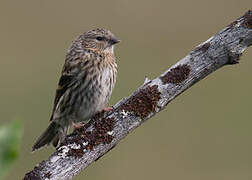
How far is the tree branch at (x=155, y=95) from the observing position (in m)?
3.84

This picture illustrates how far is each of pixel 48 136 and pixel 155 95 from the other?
1876 mm

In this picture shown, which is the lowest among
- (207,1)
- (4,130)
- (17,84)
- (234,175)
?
(4,130)

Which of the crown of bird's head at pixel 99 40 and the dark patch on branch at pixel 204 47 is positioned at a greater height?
the crown of bird's head at pixel 99 40

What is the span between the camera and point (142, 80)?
32.7 feet

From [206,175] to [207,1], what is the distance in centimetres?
578

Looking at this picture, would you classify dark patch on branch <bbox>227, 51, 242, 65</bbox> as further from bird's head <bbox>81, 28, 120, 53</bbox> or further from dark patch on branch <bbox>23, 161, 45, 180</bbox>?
bird's head <bbox>81, 28, 120, 53</bbox>

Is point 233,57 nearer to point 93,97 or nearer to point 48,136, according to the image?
point 93,97

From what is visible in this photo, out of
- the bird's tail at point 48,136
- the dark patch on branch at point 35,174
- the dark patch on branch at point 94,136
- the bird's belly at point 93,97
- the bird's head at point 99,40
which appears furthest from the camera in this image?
the bird's head at point 99,40

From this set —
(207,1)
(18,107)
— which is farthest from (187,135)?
(207,1)

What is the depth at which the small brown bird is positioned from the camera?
217 inches

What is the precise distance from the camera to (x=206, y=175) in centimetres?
881

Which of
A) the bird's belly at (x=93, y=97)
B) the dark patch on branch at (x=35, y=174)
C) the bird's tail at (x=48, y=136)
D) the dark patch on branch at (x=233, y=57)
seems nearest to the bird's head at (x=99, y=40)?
the bird's belly at (x=93, y=97)

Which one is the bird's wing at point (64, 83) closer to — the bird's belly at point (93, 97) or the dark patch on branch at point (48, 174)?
the bird's belly at point (93, 97)

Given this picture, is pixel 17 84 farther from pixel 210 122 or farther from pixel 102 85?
pixel 102 85
